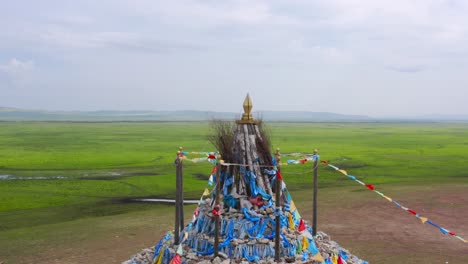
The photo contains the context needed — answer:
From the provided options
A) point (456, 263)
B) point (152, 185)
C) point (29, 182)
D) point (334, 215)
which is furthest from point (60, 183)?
point (456, 263)

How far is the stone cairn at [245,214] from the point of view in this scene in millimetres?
10383

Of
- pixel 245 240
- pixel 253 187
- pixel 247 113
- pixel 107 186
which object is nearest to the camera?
pixel 245 240

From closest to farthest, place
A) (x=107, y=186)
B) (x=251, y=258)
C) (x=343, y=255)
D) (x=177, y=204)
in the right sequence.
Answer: (x=251, y=258) < (x=177, y=204) < (x=343, y=255) < (x=107, y=186)

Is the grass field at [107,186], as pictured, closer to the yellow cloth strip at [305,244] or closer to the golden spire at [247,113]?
the golden spire at [247,113]

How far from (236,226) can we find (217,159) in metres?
1.84

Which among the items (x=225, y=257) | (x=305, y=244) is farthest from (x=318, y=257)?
(x=225, y=257)

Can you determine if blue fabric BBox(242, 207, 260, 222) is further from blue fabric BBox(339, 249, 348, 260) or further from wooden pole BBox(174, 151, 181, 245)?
blue fabric BBox(339, 249, 348, 260)

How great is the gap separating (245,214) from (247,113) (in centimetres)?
272

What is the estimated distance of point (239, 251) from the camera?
1034 cm

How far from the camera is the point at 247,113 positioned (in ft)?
35.7

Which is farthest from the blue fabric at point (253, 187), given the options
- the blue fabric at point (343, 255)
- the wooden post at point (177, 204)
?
the blue fabric at point (343, 255)

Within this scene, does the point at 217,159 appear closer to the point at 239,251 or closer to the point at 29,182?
the point at 239,251

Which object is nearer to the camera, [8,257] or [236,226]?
[236,226]

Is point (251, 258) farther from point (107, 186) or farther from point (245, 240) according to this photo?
point (107, 186)
